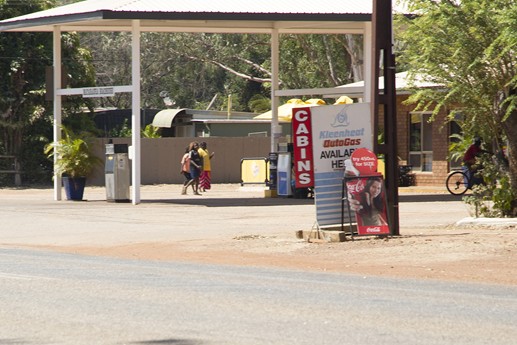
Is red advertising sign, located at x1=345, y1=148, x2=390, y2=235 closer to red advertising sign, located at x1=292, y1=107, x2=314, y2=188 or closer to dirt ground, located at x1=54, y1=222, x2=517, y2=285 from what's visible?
dirt ground, located at x1=54, y1=222, x2=517, y2=285

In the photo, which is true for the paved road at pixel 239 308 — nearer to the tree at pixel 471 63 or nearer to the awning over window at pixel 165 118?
the tree at pixel 471 63

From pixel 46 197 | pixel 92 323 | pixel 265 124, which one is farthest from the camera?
pixel 265 124

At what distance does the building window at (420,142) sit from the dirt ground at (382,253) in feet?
67.4

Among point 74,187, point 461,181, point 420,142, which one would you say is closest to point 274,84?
point 461,181

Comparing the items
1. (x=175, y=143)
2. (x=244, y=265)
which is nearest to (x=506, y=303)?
(x=244, y=265)

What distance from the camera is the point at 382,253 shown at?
1842 cm

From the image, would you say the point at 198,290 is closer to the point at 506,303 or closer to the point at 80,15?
the point at 506,303

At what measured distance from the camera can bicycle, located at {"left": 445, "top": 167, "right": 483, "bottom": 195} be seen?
35.1 metres

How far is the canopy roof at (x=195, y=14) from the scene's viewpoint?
32.5 metres

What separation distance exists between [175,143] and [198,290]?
37049mm

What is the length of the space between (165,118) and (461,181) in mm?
21450

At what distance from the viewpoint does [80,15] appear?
3256cm

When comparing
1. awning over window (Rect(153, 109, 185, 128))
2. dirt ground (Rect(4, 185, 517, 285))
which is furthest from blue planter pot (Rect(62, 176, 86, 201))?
awning over window (Rect(153, 109, 185, 128))

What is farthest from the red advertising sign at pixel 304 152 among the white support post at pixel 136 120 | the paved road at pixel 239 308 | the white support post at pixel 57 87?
the white support post at pixel 57 87
